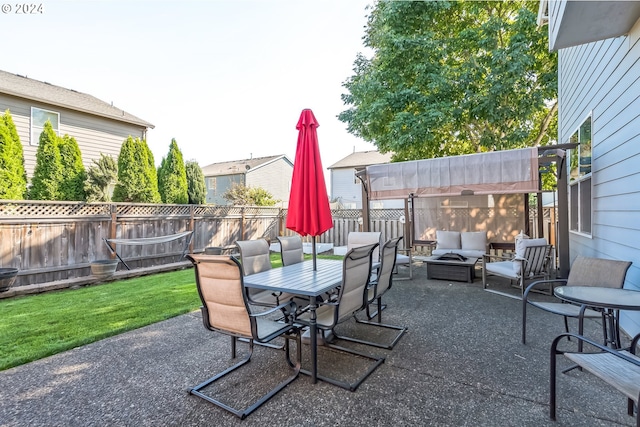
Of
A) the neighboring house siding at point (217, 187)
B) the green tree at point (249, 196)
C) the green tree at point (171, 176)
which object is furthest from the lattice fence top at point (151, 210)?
the neighboring house siding at point (217, 187)

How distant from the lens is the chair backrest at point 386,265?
3.14 metres

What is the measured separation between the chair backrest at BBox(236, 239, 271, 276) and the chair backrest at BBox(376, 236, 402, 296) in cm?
154

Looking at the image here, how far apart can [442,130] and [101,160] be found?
1038 centimetres

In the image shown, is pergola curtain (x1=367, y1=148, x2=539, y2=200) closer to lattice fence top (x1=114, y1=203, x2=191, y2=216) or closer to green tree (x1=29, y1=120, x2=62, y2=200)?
lattice fence top (x1=114, y1=203, x2=191, y2=216)

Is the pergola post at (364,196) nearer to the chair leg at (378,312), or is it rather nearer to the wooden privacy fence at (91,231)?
the wooden privacy fence at (91,231)

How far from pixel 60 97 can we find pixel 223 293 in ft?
37.0

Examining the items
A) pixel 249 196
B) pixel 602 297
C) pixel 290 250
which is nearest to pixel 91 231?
pixel 290 250

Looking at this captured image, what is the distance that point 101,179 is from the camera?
29.5ft

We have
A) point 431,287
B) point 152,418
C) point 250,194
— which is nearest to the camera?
point 152,418

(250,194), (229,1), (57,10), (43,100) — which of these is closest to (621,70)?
(229,1)

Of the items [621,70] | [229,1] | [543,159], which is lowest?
[543,159]

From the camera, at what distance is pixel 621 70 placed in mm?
3336

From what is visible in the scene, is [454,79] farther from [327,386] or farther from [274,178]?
[274,178]

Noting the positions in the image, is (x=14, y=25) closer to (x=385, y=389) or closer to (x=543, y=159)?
(x=385, y=389)
